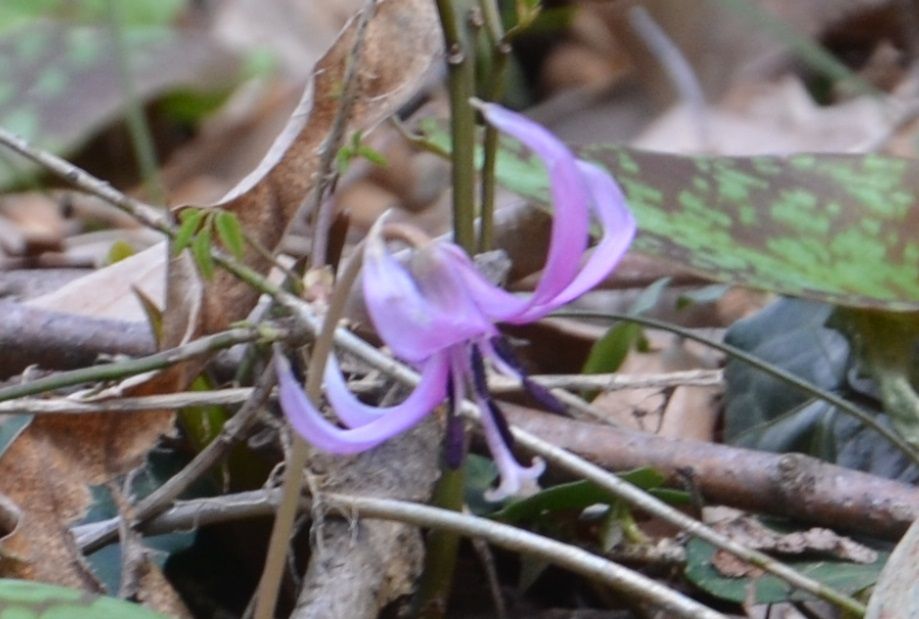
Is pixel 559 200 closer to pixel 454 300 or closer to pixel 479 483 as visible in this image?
pixel 454 300

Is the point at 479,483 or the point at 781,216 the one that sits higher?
the point at 781,216

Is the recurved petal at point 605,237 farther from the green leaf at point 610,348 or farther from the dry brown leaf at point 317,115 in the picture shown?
the green leaf at point 610,348

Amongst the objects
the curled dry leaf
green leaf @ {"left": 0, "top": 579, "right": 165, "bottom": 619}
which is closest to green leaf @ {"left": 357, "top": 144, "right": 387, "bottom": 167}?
the curled dry leaf

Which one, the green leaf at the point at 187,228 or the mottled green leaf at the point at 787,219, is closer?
the green leaf at the point at 187,228

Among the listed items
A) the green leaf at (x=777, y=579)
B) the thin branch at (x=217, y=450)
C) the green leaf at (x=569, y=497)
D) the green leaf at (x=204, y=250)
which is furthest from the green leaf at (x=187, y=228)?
the green leaf at (x=777, y=579)

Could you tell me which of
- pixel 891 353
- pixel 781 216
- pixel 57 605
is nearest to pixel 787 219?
pixel 781 216

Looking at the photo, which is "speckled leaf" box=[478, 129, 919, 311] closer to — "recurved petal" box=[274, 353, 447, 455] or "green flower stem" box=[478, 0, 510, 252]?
"green flower stem" box=[478, 0, 510, 252]

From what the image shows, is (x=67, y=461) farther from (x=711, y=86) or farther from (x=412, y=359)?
(x=711, y=86)
